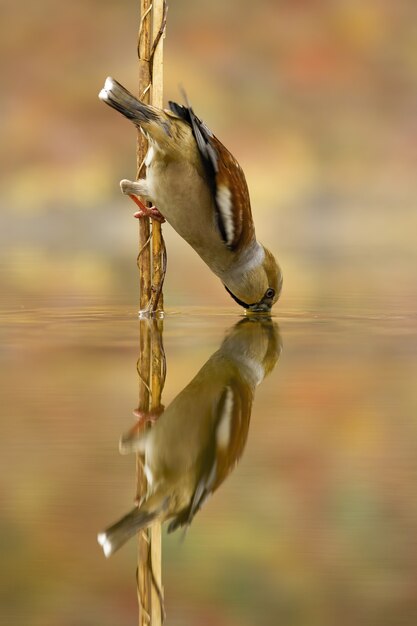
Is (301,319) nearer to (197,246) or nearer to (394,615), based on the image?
(197,246)

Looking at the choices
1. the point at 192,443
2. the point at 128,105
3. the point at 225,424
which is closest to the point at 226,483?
the point at 192,443

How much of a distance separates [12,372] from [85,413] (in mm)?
642

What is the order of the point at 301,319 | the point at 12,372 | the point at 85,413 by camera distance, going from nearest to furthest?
the point at 85,413
the point at 12,372
the point at 301,319

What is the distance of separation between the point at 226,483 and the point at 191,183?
205 cm

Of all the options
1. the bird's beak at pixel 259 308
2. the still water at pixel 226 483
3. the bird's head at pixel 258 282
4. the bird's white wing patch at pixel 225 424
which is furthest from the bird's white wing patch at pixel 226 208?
the bird's white wing patch at pixel 225 424

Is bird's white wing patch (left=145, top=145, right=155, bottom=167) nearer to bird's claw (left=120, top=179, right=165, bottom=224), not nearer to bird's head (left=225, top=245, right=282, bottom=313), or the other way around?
bird's claw (left=120, top=179, right=165, bottom=224)

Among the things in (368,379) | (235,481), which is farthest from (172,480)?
(368,379)

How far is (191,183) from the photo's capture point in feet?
12.7

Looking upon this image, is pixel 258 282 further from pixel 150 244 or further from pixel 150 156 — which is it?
pixel 150 156

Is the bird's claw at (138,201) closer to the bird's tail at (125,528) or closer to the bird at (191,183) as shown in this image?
the bird at (191,183)

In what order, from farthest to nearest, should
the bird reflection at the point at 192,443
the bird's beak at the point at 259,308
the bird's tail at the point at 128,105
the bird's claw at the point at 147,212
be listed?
the bird's beak at the point at 259,308 < the bird's claw at the point at 147,212 < the bird's tail at the point at 128,105 < the bird reflection at the point at 192,443

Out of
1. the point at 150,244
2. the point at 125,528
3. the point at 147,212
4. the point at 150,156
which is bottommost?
the point at 125,528

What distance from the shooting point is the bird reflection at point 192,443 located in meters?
1.81

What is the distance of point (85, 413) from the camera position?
2600 millimetres
